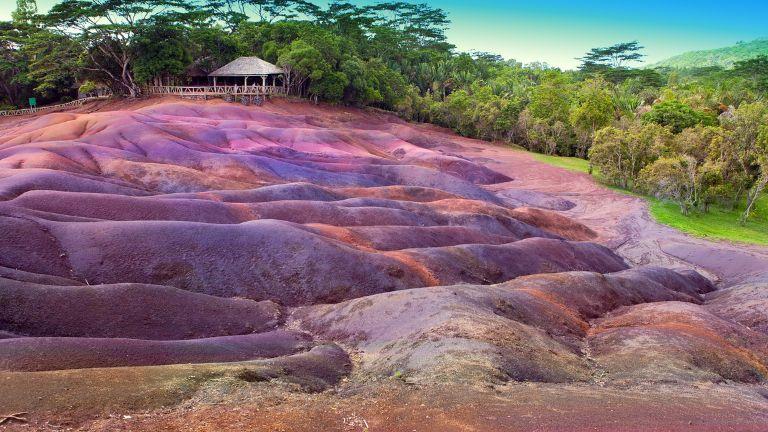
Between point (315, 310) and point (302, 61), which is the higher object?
point (302, 61)

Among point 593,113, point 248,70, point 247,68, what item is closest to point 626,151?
point 593,113

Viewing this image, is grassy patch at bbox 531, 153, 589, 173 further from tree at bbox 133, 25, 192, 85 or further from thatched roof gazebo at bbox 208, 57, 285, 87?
tree at bbox 133, 25, 192, 85

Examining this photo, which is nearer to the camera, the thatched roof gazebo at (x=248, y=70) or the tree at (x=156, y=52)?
the tree at (x=156, y=52)

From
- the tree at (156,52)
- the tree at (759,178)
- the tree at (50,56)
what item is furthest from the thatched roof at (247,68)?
the tree at (759,178)

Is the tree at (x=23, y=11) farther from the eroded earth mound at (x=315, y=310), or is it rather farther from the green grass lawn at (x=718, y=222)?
the green grass lawn at (x=718, y=222)

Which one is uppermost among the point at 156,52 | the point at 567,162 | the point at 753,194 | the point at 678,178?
the point at 156,52

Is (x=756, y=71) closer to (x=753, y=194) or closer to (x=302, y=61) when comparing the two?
(x=753, y=194)

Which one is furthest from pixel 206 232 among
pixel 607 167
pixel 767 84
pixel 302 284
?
pixel 767 84
